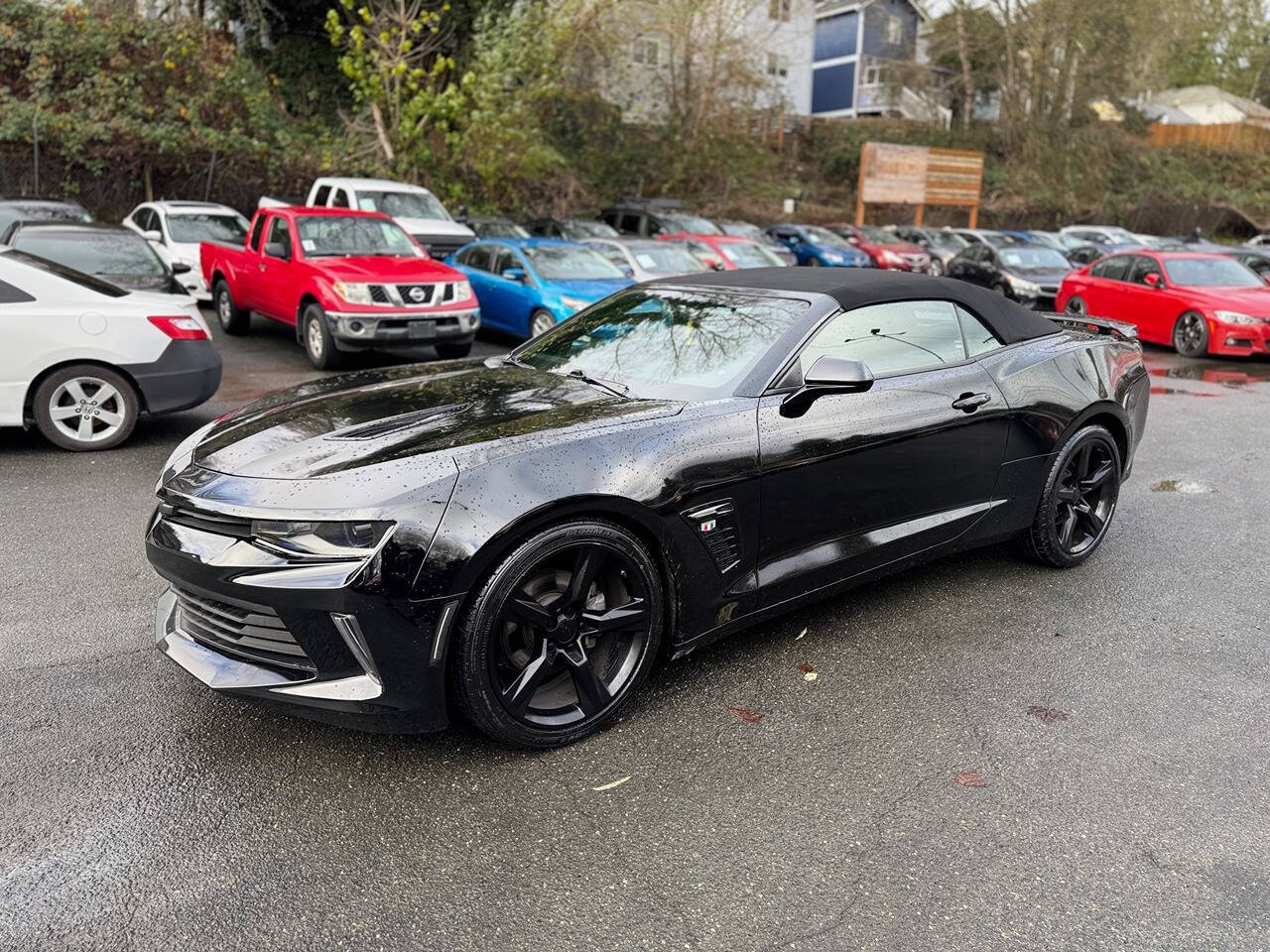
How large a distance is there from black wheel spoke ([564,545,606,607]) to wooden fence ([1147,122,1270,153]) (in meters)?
48.5

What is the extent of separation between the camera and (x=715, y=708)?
353 cm

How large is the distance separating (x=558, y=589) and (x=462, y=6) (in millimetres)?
25073

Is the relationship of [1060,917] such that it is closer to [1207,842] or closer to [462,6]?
[1207,842]

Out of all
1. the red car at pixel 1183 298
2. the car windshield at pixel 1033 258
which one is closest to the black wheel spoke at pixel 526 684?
the red car at pixel 1183 298

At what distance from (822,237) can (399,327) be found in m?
16.8

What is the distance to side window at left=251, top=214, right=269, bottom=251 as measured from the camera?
38.4 ft

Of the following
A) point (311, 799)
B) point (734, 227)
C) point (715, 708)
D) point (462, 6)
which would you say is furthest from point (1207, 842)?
point (462, 6)

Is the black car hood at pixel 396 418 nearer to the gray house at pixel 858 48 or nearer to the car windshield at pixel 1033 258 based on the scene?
the car windshield at pixel 1033 258

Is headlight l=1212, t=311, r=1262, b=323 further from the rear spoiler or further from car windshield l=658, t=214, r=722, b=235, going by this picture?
car windshield l=658, t=214, r=722, b=235

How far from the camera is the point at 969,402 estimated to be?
4297mm

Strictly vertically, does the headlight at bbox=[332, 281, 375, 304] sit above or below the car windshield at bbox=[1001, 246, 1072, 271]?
above

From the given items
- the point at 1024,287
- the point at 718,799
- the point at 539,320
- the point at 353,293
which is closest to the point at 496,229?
the point at 539,320

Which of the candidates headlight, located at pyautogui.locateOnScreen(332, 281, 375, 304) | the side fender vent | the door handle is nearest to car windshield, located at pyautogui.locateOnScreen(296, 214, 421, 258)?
headlight, located at pyautogui.locateOnScreen(332, 281, 375, 304)

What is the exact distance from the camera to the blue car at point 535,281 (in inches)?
471
